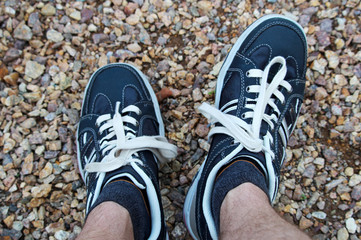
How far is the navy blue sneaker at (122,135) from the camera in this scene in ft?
4.43

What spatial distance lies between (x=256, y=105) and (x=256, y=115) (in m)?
0.06

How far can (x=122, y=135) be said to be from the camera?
1492mm

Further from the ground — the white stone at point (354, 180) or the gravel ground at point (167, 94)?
the gravel ground at point (167, 94)

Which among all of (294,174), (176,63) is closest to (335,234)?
(294,174)

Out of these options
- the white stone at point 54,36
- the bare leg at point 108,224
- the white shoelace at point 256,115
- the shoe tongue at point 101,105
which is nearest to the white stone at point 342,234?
the white shoelace at point 256,115

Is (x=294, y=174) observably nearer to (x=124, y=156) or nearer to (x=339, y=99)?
(x=339, y=99)

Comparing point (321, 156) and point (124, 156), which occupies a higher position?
point (124, 156)

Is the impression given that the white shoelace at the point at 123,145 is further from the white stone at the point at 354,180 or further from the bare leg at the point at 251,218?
the white stone at the point at 354,180

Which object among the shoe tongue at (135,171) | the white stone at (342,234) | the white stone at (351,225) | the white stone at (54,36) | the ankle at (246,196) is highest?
the white stone at (54,36)

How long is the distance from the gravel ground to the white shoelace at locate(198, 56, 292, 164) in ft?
0.78

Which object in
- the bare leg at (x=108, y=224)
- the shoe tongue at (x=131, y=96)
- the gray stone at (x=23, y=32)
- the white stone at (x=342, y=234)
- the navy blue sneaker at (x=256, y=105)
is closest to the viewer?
the bare leg at (x=108, y=224)

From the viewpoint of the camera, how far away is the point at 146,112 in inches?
64.2

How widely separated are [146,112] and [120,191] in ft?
1.68

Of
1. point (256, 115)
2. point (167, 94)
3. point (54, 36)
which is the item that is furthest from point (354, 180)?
point (54, 36)
